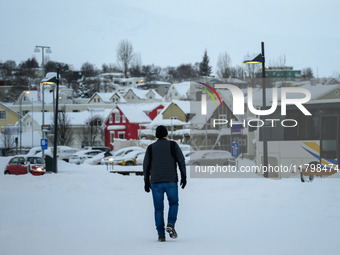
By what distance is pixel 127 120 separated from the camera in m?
76.8

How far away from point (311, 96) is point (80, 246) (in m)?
16.5

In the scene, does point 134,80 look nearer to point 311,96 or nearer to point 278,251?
point 311,96

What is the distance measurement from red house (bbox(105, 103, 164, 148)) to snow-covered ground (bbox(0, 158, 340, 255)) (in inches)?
Answer: 2282

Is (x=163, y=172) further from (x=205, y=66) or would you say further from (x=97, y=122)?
(x=205, y=66)

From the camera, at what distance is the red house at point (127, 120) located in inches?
3017

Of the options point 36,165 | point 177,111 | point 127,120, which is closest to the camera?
point 36,165

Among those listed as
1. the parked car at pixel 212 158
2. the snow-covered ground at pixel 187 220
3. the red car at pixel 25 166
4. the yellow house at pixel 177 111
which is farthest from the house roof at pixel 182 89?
the snow-covered ground at pixel 187 220

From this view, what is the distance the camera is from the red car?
3297cm

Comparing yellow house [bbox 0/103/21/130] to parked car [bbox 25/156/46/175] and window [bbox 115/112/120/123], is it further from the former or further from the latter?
parked car [bbox 25/156/46/175]

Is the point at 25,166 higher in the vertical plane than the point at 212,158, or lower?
lower

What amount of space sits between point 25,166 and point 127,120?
143ft

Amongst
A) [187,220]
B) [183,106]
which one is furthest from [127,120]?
[187,220]

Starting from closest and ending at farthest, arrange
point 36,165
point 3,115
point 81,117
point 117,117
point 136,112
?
point 36,165 < point 117,117 < point 136,112 < point 81,117 < point 3,115

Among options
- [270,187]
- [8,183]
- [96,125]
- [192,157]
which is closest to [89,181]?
[8,183]
